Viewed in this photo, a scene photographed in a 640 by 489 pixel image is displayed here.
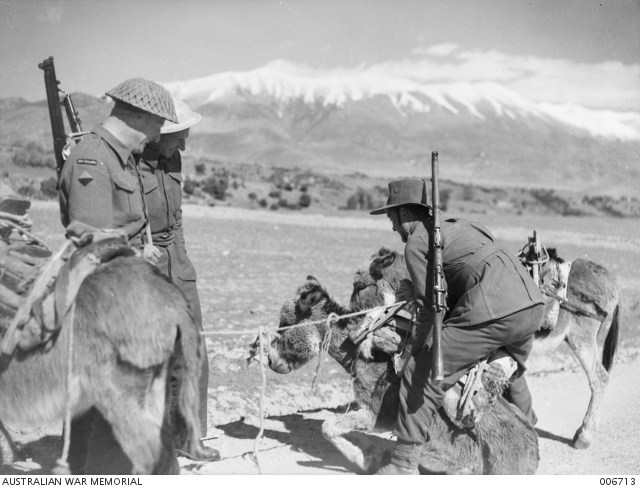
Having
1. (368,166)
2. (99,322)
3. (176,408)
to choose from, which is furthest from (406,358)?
(368,166)

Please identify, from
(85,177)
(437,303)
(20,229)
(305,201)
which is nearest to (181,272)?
(20,229)

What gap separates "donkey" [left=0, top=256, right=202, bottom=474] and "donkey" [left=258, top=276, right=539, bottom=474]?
5.88 ft

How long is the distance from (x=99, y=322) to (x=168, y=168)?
202 centimetres

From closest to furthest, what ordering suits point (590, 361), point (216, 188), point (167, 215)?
point (167, 215) < point (590, 361) < point (216, 188)

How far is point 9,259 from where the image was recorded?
3.90 meters

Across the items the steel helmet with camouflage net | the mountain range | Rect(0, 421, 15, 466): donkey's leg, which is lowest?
Rect(0, 421, 15, 466): donkey's leg

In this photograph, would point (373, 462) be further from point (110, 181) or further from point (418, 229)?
point (110, 181)

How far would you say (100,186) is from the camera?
3830 millimetres

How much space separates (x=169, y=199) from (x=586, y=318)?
4.45 metres

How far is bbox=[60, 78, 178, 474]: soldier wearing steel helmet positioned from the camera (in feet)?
12.4

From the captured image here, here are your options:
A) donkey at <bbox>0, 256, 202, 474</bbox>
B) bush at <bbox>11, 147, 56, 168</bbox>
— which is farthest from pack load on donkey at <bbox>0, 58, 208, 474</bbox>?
bush at <bbox>11, 147, 56, 168</bbox>

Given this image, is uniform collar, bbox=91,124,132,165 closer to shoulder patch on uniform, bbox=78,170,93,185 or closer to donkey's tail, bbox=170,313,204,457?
shoulder patch on uniform, bbox=78,170,93,185

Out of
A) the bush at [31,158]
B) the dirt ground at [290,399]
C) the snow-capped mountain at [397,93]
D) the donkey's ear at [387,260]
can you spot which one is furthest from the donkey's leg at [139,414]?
the snow-capped mountain at [397,93]

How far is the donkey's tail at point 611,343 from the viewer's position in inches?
270
